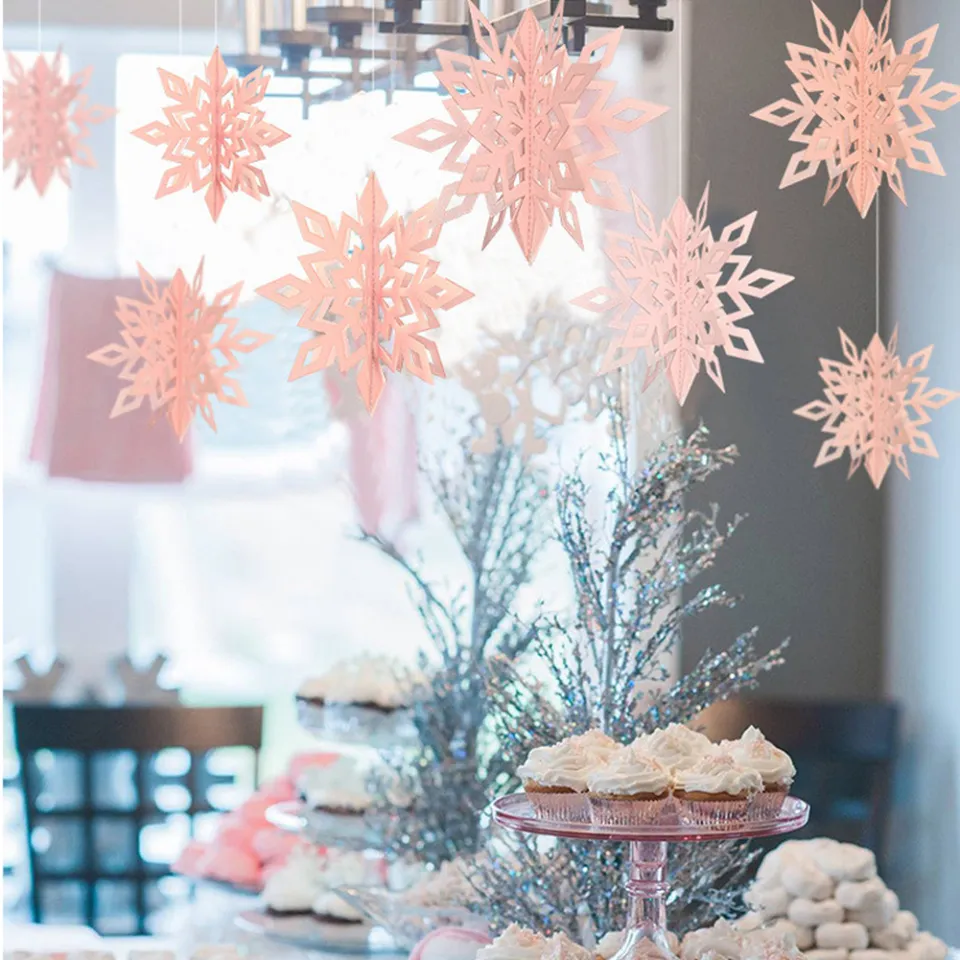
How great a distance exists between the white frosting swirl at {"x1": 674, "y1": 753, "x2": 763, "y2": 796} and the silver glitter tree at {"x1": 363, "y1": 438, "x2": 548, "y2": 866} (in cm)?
73

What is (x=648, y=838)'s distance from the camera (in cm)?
152

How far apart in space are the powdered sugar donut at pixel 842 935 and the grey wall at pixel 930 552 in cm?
55

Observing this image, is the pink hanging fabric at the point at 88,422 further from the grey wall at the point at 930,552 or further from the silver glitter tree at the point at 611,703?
the grey wall at the point at 930,552

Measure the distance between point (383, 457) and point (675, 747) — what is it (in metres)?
1.46

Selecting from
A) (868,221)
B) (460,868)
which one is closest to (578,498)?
(460,868)

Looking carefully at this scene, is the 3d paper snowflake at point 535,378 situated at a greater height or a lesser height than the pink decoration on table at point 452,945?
greater

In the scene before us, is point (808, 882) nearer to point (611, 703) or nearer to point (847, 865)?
point (847, 865)

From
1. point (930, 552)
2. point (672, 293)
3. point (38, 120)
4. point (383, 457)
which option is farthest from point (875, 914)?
point (38, 120)

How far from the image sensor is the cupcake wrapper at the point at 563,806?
161 centimetres

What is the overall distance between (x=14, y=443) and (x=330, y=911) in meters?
1.14

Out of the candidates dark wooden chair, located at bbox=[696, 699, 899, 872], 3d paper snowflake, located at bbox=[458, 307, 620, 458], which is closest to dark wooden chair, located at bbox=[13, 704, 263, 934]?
3d paper snowflake, located at bbox=[458, 307, 620, 458]

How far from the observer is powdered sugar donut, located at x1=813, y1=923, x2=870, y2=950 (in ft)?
7.57

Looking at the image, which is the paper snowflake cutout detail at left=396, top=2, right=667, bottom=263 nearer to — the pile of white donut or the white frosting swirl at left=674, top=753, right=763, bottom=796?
the white frosting swirl at left=674, top=753, right=763, bottom=796

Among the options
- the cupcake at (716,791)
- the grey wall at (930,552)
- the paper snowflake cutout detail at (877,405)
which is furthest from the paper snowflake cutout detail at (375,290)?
the grey wall at (930,552)
